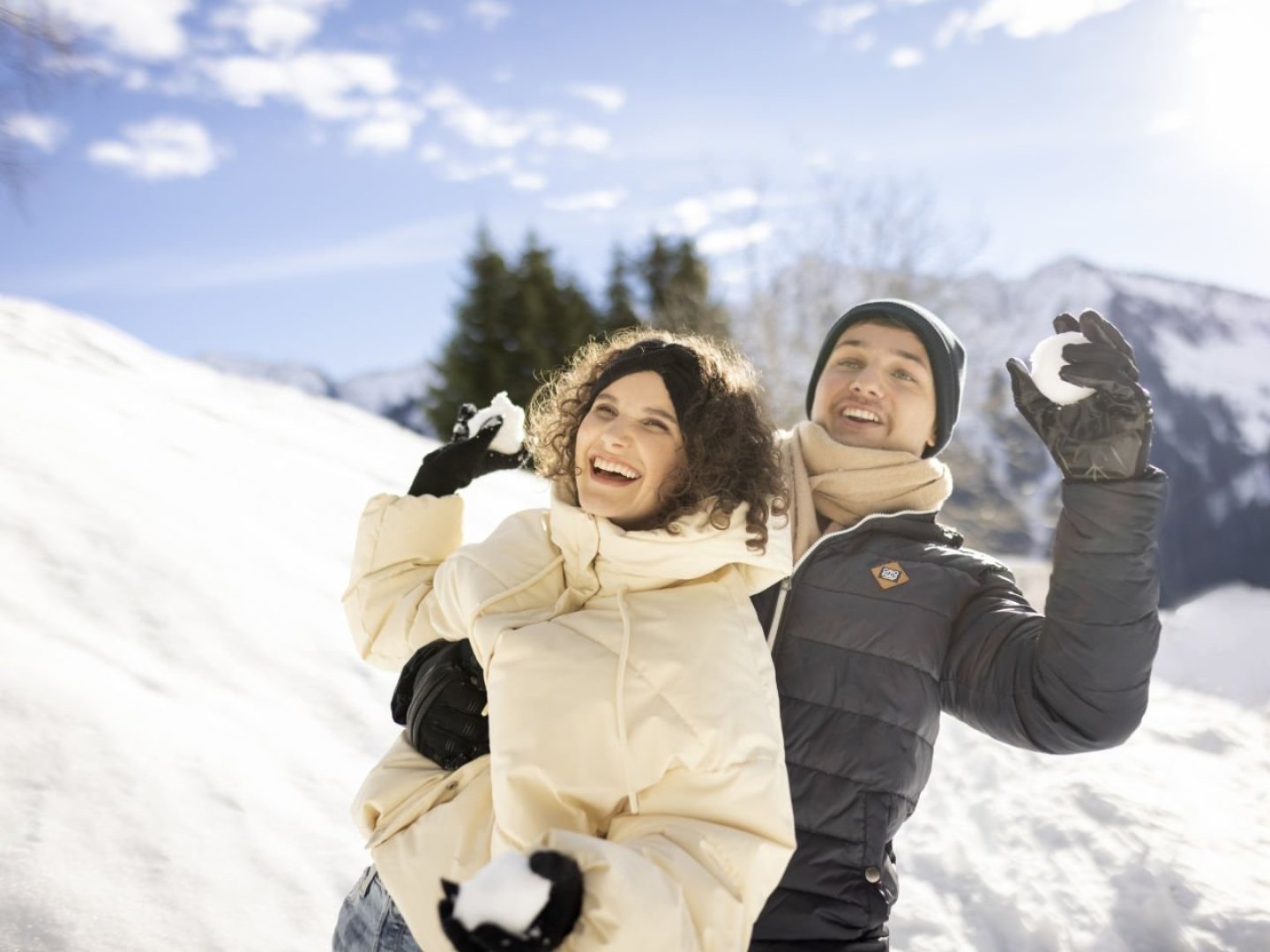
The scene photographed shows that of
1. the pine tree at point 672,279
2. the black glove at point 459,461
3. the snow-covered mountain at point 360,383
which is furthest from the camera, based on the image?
the snow-covered mountain at point 360,383

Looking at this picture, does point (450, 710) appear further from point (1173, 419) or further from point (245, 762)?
point (1173, 419)

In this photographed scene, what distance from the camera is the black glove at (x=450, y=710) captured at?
151 cm

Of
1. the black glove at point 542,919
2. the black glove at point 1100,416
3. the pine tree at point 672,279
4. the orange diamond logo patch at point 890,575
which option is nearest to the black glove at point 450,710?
the black glove at point 542,919

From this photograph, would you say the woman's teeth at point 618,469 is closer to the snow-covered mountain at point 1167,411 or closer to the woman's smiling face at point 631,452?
the woman's smiling face at point 631,452

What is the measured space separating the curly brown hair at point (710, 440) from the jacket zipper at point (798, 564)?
0.61 feet

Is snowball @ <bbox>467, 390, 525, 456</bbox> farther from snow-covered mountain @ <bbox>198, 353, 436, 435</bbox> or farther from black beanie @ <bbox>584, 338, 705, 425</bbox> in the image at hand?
snow-covered mountain @ <bbox>198, 353, 436, 435</bbox>

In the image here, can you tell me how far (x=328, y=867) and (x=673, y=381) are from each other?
66.7 inches

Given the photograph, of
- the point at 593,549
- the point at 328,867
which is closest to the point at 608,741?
the point at 593,549

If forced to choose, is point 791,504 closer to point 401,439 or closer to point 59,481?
point 59,481

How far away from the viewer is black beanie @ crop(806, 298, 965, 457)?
200 cm

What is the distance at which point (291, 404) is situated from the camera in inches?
392

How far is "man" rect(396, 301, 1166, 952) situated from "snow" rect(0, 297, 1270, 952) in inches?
35.6

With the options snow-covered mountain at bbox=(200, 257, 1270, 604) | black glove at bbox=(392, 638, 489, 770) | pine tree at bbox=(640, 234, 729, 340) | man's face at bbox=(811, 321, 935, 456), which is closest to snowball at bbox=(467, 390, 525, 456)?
black glove at bbox=(392, 638, 489, 770)

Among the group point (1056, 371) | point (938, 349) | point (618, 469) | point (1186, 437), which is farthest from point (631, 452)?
point (1186, 437)
